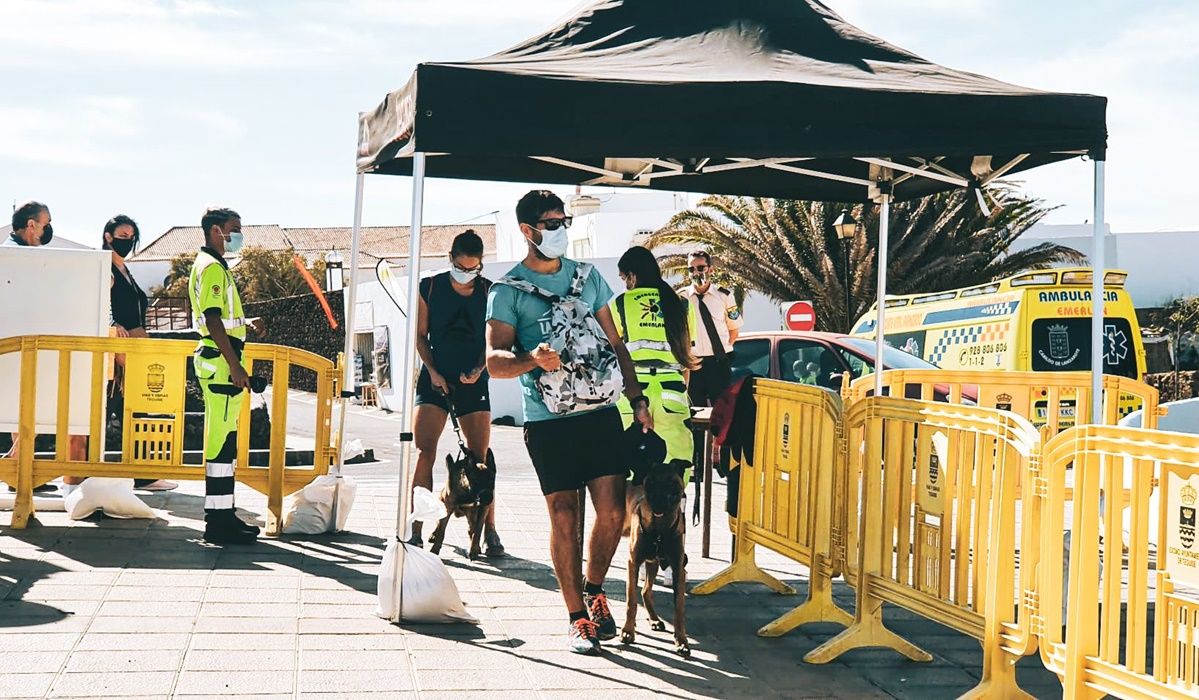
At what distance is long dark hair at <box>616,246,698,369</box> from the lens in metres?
6.75

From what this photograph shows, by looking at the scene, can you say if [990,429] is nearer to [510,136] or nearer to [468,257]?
[510,136]

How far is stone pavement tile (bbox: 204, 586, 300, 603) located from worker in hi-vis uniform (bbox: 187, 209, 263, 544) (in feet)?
4.49

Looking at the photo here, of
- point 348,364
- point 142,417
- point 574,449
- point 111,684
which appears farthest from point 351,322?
point 111,684

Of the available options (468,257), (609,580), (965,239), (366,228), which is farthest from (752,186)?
(366,228)

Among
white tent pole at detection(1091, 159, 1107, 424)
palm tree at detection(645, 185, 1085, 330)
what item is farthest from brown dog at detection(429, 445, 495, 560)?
palm tree at detection(645, 185, 1085, 330)

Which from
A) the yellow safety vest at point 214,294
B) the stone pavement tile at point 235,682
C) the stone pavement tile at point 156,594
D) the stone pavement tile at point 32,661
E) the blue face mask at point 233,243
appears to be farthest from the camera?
the blue face mask at point 233,243

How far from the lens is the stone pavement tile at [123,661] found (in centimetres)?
484

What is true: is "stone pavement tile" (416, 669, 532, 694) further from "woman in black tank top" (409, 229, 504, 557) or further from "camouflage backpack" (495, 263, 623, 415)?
"woman in black tank top" (409, 229, 504, 557)

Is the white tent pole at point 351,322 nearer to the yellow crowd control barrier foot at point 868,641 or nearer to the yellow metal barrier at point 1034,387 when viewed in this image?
the yellow crowd control barrier foot at point 868,641

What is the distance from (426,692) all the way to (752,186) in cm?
470

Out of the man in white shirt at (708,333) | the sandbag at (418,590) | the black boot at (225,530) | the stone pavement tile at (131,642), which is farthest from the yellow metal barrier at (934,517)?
the black boot at (225,530)

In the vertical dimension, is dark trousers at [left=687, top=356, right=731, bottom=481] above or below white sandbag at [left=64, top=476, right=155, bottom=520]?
above

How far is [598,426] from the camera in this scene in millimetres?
5543

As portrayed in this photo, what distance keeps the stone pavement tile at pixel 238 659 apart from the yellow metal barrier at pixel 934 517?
7.39ft
